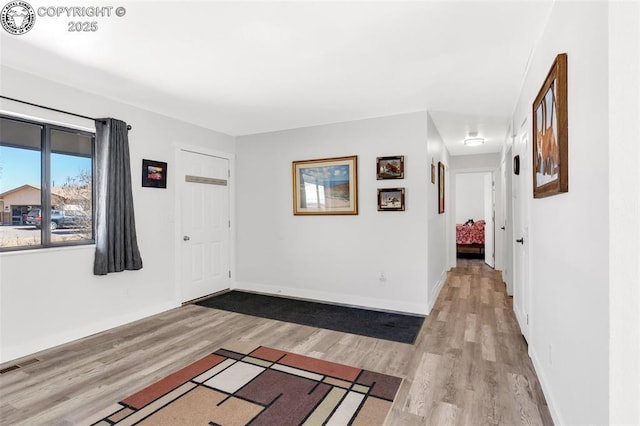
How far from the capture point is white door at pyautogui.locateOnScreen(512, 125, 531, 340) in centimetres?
295

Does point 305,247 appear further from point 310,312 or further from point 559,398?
point 559,398

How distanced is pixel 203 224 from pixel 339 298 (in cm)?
216

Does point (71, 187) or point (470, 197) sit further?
point (470, 197)

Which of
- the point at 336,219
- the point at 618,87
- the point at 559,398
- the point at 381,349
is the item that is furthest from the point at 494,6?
the point at 336,219

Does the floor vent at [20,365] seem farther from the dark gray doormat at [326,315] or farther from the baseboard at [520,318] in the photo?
the baseboard at [520,318]

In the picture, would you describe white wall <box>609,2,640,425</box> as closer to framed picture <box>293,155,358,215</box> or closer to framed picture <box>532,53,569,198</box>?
framed picture <box>532,53,569,198</box>

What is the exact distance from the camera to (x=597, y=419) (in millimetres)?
1248

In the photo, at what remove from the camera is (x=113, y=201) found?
3.37 metres

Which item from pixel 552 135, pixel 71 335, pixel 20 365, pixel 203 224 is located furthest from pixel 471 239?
pixel 20 365

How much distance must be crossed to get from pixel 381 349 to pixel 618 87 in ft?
8.51

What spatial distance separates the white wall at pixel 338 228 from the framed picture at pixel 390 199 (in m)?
0.08

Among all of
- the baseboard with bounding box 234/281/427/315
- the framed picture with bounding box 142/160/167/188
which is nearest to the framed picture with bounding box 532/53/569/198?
the baseboard with bounding box 234/281/427/315

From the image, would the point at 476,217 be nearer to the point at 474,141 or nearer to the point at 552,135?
the point at 474,141

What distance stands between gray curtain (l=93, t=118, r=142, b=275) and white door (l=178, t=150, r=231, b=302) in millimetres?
824
